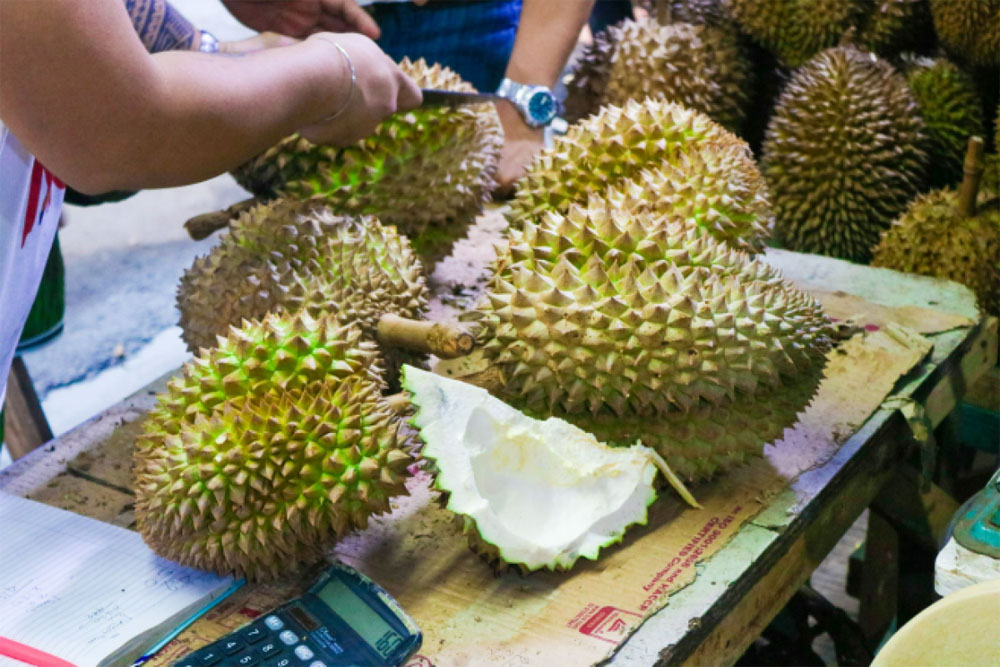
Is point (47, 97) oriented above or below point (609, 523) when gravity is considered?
above

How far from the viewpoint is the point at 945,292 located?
2.13 meters

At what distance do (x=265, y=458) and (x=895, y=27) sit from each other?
225 cm

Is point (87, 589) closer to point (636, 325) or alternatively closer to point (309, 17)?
point (636, 325)

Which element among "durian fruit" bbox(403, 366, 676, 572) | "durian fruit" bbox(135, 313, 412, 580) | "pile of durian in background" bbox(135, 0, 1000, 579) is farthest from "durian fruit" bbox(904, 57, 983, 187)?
Answer: "durian fruit" bbox(135, 313, 412, 580)

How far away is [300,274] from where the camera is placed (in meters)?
1.68

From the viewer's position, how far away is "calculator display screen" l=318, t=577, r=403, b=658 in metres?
1.22

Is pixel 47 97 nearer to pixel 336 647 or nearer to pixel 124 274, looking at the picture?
pixel 336 647

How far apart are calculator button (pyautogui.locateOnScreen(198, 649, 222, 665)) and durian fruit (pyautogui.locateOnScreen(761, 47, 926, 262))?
196cm

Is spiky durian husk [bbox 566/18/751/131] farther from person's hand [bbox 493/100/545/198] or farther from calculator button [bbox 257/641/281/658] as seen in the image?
→ calculator button [bbox 257/641/281/658]

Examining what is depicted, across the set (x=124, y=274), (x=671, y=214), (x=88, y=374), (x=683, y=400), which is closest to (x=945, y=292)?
(x=671, y=214)

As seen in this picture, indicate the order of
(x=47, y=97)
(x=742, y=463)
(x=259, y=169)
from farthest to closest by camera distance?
1. (x=259, y=169)
2. (x=742, y=463)
3. (x=47, y=97)

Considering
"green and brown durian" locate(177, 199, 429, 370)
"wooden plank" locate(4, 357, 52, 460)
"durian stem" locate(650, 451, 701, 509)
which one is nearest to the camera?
"durian stem" locate(650, 451, 701, 509)

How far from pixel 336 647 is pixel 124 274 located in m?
4.42

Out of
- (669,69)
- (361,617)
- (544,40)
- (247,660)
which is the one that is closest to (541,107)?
(544,40)
